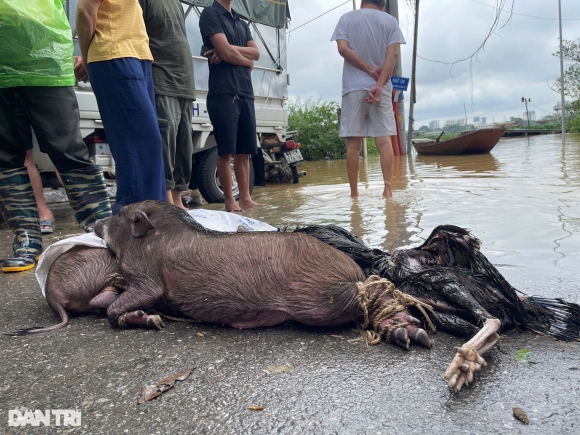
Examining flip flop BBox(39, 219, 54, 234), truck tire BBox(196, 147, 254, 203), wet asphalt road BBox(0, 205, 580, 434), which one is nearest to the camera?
wet asphalt road BBox(0, 205, 580, 434)

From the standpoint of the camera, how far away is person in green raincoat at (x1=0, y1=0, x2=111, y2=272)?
3.14m

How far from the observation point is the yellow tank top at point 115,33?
10.3 ft

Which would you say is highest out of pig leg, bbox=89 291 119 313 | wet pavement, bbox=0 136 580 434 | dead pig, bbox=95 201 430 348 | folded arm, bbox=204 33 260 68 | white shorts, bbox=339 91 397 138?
folded arm, bbox=204 33 260 68

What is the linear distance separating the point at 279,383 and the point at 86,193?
7.12ft

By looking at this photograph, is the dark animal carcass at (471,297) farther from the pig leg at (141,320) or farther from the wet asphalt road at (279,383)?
the pig leg at (141,320)

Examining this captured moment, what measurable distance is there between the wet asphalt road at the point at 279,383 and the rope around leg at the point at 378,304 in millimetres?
75

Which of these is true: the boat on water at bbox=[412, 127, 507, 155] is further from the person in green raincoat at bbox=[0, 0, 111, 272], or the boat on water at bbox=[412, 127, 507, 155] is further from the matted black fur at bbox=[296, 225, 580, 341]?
the matted black fur at bbox=[296, 225, 580, 341]

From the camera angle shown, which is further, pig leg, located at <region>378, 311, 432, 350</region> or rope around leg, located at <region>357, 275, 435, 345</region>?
rope around leg, located at <region>357, 275, 435, 345</region>

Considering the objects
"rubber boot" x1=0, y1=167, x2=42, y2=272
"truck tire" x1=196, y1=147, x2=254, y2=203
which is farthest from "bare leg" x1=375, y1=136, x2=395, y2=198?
"rubber boot" x1=0, y1=167, x2=42, y2=272

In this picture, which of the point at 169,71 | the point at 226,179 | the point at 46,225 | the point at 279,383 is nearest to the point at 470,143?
the point at 226,179

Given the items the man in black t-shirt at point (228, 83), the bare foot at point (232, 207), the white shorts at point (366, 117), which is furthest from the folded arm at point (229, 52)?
the bare foot at point (232, 207)

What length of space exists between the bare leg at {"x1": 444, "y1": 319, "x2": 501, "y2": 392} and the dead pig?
28 cm

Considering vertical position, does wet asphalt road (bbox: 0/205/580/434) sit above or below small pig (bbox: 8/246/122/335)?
below

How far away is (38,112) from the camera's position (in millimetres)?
3193
